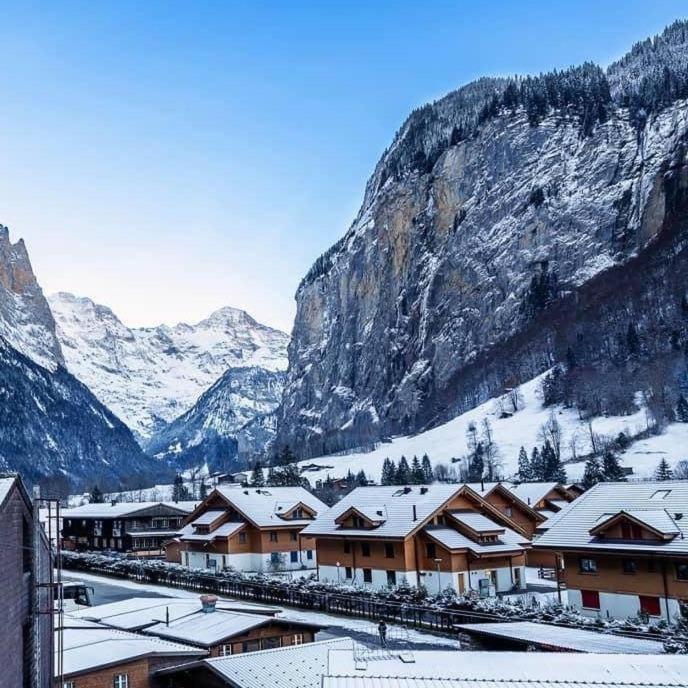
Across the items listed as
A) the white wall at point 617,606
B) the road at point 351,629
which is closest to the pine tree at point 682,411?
the road at point 351,629

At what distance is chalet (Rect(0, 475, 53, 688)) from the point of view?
1631cm

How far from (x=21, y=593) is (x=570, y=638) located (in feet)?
70.6

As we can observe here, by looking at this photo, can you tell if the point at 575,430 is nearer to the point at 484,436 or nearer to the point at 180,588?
the point at 484,436

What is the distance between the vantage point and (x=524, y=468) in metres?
115

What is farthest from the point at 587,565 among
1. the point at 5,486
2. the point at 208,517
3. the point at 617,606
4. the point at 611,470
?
the point at 611,470

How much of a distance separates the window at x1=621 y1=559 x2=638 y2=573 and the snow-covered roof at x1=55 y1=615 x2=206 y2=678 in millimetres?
20754

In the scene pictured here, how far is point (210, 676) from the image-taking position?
25.0m

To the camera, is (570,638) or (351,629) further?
(351,629)

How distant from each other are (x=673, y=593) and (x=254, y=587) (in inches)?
1011

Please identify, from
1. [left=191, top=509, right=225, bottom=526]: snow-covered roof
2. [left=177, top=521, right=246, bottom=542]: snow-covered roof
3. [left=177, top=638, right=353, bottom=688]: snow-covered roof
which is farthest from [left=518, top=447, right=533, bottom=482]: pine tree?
[left=177, top=638, right=353, bottom=688]: snow-covered roof

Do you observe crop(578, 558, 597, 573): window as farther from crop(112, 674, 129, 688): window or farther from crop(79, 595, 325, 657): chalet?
crop(112, 674, 129, 688): window

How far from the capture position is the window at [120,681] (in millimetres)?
24125

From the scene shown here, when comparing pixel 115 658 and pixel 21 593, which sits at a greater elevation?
pixel 21 593

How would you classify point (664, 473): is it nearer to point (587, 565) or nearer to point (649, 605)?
point (587, 565)
